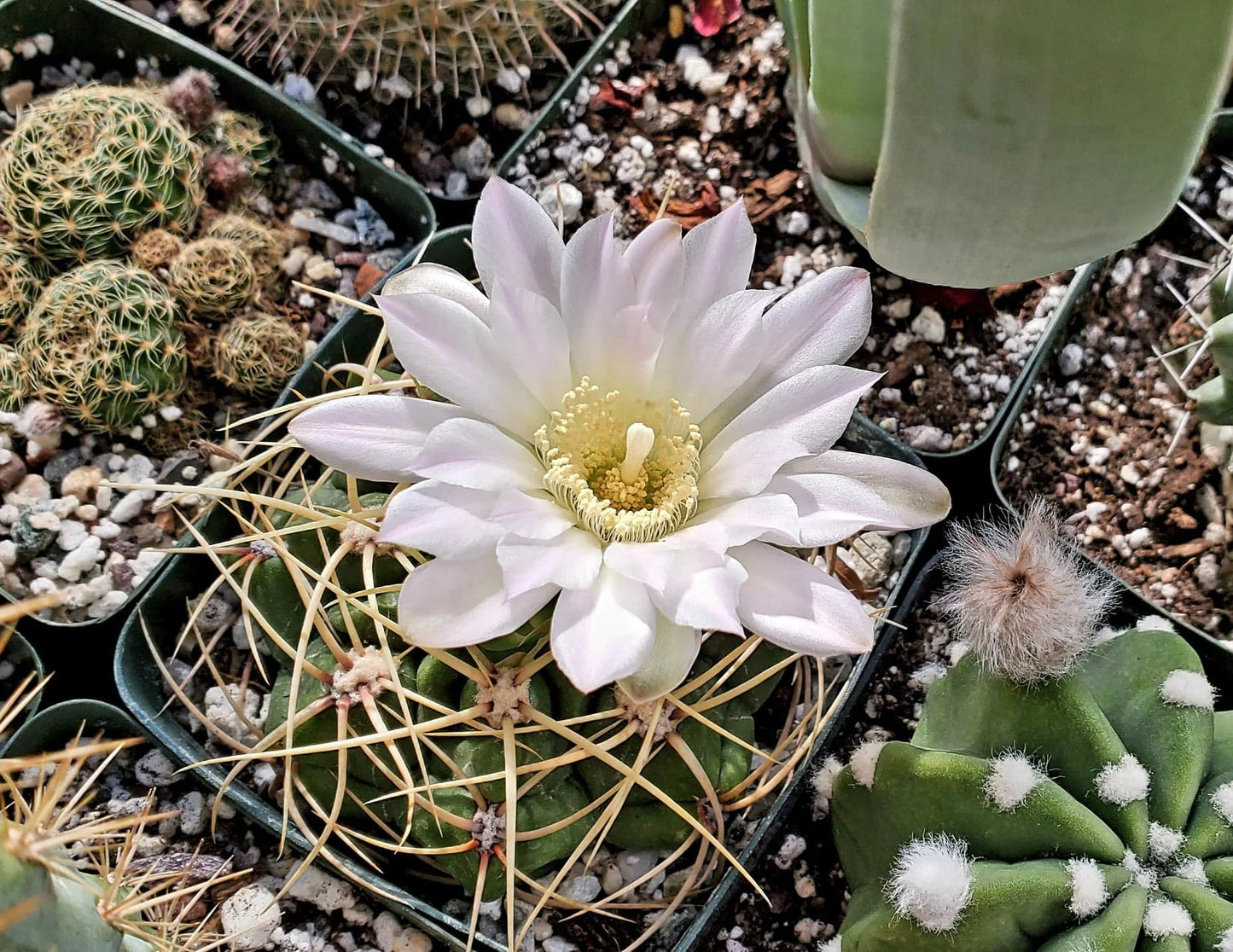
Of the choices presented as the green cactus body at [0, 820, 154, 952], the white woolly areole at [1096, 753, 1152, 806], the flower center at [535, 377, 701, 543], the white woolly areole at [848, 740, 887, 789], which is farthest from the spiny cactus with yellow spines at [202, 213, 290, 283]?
the white woolly areole at [1096, 753, 1152, 806]

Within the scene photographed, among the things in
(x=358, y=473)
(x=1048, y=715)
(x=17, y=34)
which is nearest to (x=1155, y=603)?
(x=1048, y=715)

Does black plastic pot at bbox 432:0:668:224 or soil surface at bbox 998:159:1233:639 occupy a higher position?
black plastic pot at bbox 432:0:668:224

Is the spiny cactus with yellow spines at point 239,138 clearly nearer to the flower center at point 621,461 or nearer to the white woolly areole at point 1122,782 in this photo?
the flower center at point 621,461

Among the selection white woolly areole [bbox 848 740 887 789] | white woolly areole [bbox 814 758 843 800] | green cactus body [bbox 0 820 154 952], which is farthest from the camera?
white woolly areole [bbox 814 758 843 800]

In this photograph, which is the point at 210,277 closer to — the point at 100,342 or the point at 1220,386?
the point at 100,342

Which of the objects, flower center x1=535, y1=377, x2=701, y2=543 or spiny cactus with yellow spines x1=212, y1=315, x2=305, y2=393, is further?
spiny cactus with yellow spines x1=212, y1=315, x2=305, y2=393

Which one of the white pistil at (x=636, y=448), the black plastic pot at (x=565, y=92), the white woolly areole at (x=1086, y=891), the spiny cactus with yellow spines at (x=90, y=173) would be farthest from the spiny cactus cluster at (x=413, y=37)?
the white woolly areole at (x=1086, y=891)

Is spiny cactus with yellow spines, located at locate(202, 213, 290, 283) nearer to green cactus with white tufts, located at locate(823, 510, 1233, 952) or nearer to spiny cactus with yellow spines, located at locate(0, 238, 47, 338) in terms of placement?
spiny cactus with yellow spines, located at locate(0, 238, 47, 338)
